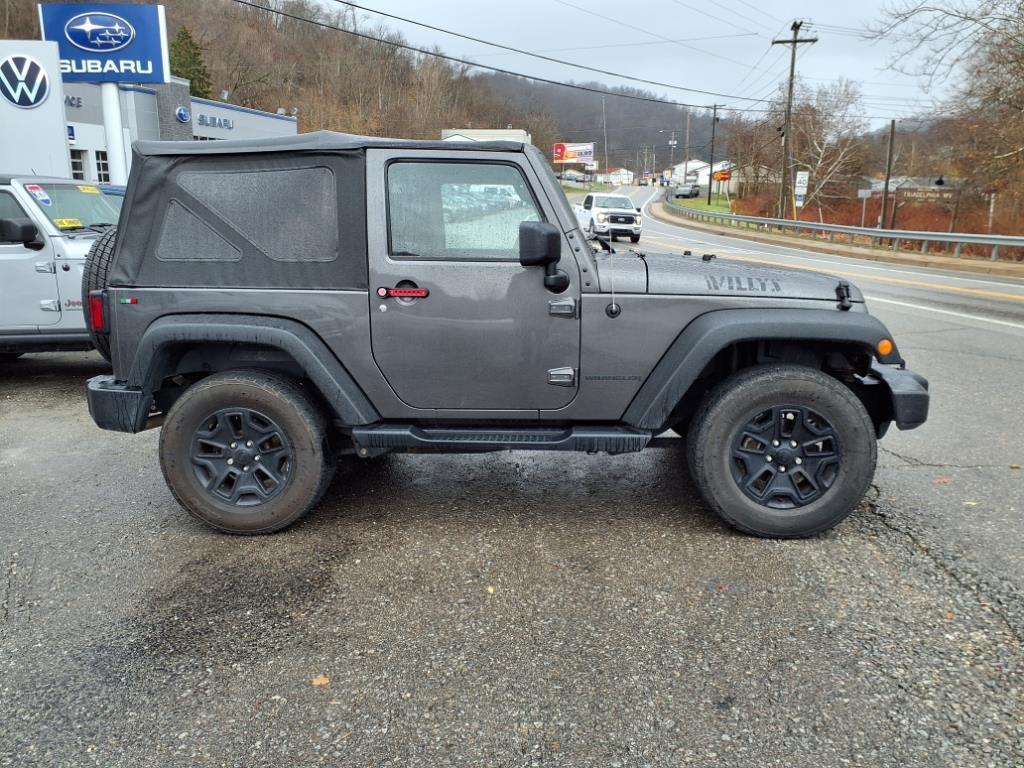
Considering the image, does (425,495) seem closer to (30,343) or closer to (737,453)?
(737,453)

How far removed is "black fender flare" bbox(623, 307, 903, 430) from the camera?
3.71m

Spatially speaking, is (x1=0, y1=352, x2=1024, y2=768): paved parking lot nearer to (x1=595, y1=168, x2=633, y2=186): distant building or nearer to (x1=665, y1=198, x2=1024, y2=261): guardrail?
(x1=665, y1=198, x2=1024, y2=261): guardrail

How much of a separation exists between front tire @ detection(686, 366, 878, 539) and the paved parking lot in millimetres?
167

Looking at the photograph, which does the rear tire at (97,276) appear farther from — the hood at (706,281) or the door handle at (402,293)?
the hood at (706,281)

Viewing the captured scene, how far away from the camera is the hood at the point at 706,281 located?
12.6 ft

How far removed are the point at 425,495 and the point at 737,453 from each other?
182cm

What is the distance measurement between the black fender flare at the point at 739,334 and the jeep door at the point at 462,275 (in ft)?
1.54

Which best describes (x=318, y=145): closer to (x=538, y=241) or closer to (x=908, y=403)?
(x=538, y=241)

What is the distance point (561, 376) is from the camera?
12.7 feet

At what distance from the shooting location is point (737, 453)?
12.7 ft

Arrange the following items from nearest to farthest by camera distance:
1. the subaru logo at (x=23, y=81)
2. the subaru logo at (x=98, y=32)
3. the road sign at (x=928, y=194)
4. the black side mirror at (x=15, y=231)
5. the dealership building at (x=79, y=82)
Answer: the black side mirror at (x=15, y=231)
the subaru logo at (x=23, y=81)
the dealership building at (x=79, y=82)
the subaru logo at (x=98, y=32)
the road sign at (x=928, y=194)

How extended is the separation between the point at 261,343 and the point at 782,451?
8.64 ft

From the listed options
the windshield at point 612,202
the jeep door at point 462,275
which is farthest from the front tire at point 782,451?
the windshield at point 612,202

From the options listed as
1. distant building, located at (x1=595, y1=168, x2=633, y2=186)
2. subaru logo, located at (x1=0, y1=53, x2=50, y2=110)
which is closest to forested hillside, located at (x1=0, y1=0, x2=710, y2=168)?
subaru logo, located at (x1=0, y1=53, x2=50, y2=110)
